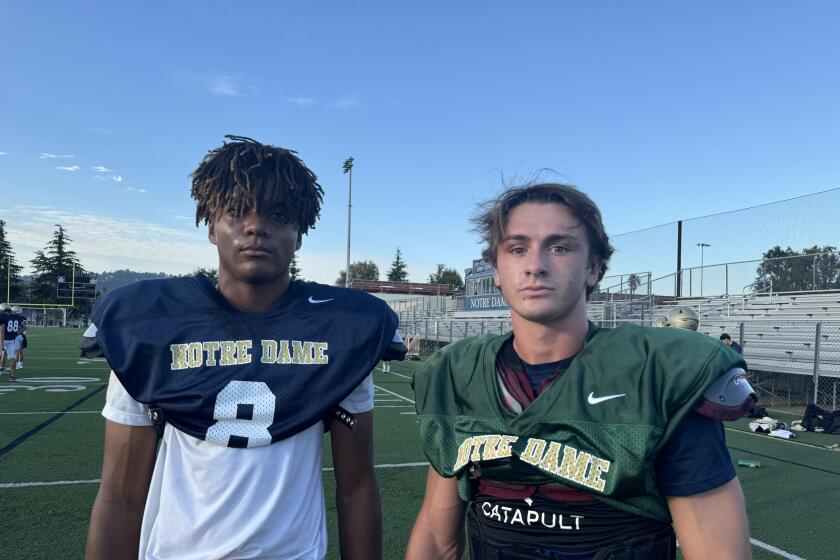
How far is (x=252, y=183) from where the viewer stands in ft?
5.58

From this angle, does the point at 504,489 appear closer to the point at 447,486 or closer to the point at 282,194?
the point at 447,486

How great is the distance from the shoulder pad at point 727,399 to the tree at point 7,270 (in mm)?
67962

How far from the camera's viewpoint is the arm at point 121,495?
1.57 meters

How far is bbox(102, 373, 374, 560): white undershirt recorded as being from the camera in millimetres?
1545

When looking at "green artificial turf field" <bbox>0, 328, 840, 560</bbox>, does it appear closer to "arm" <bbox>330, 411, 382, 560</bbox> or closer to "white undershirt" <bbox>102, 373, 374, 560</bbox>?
"arm" <bbox>330, 411, 382, 560</bbox>

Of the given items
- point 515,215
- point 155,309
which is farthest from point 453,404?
point 155,309

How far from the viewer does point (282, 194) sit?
1.71m

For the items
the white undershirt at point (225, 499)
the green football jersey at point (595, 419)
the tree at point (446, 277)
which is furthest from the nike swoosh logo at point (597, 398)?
the tree at point (446, 277)

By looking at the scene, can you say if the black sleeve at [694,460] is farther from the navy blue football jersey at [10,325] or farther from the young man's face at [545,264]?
the navy blue football jersey at [10,325]

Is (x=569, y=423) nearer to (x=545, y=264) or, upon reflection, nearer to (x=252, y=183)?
(x=545, y=264)

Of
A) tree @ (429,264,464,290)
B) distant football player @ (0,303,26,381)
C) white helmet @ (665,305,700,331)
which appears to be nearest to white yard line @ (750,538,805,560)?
white helmet @ (665,305,700,331)

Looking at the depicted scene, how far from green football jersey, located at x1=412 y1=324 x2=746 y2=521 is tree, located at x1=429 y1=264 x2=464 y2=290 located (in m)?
73.0

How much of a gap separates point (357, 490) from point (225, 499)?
374mm

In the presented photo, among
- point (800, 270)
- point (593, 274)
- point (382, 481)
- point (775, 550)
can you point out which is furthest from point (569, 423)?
point (800, 270)
